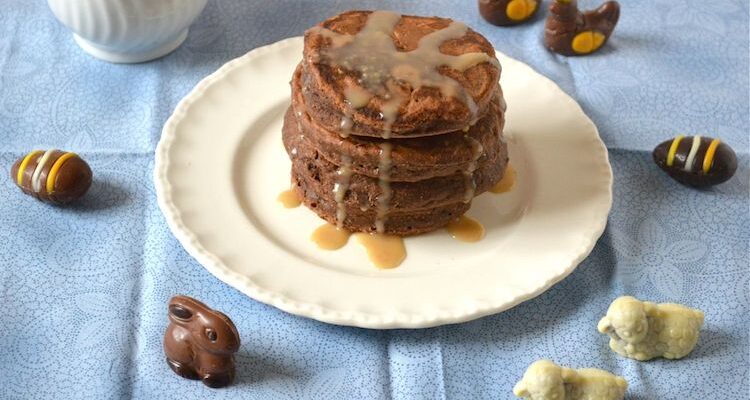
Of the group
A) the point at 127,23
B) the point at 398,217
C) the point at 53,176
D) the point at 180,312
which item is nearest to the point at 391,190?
the point at 398,217

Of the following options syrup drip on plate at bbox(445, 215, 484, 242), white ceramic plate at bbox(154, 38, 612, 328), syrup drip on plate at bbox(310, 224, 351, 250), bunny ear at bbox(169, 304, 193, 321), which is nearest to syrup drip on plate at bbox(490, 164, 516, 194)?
white ceramic plate at bbox(154, 38, 612, 328)

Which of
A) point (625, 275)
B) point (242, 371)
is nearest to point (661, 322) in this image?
point (625, 275)

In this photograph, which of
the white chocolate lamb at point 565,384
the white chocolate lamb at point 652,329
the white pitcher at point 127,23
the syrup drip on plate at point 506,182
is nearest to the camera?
the white chocolate lamb at point 565,384

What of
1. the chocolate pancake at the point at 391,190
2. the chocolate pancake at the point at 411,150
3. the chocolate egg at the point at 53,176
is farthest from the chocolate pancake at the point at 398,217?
the chocolate egg at the point at 53,176

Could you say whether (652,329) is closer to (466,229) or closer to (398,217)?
(466,229)

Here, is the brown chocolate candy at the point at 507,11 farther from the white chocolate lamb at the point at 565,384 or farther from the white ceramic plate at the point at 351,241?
the white chocolate lamb at the point at 565,384

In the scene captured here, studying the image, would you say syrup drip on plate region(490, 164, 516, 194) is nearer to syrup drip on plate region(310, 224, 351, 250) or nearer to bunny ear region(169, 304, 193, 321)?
syrup drip on plate region(310, 224, 351, 250)

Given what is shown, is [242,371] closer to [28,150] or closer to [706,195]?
[28,150]
